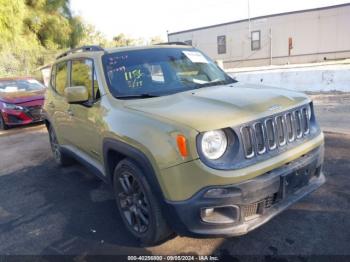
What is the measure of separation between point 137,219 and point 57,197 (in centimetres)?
177

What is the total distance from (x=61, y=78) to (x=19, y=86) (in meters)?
6.44

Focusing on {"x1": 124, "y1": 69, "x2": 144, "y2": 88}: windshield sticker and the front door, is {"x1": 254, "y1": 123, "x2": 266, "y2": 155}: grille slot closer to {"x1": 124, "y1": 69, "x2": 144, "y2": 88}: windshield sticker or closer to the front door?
{"x1": 124, "y1": 69, "x2": 144, "y2": 88}: windshield sticker

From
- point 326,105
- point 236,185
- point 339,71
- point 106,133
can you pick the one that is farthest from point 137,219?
point 339,71

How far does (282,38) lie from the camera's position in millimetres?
23562

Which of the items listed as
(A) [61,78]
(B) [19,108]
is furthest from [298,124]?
(B) [19,108]

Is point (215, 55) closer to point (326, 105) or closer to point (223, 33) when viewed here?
point (223, 33)

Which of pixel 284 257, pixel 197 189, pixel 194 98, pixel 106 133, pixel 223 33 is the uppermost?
pixel 223 33

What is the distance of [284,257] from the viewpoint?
2.77 metres

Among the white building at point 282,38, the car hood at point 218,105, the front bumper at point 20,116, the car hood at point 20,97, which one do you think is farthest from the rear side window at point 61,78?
the white building at point 282,38

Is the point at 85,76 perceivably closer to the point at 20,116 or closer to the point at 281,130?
the point at 281,130

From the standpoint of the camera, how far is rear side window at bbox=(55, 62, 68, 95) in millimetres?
4673

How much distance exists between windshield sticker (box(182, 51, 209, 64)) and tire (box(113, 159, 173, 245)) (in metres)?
1.76

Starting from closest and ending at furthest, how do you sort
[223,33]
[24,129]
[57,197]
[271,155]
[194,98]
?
[271,155] < [194,98] < [57,197] < [24,129] < [223,33]

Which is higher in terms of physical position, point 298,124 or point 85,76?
point 85,76
